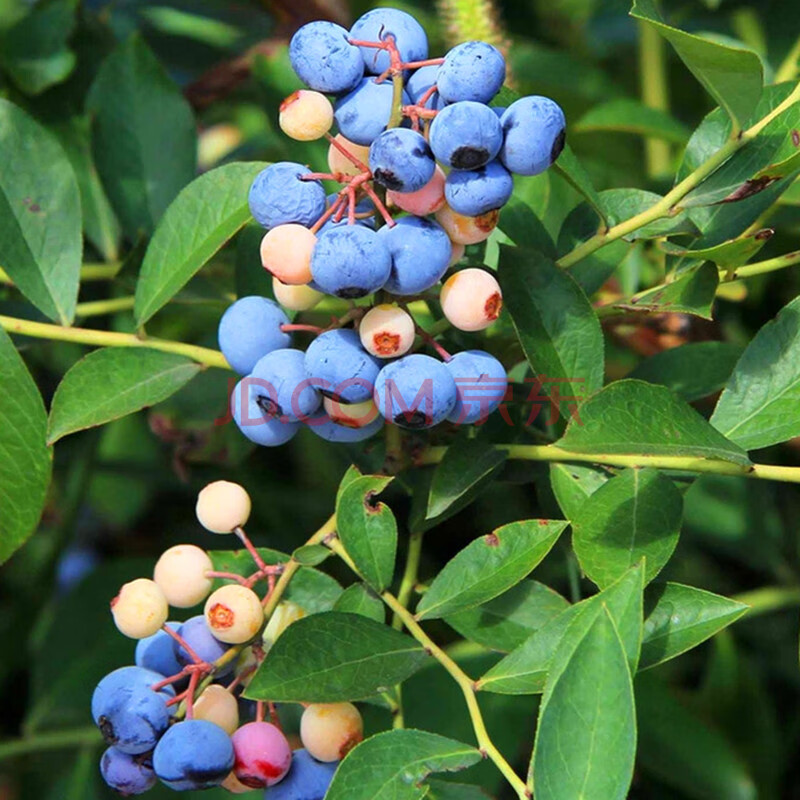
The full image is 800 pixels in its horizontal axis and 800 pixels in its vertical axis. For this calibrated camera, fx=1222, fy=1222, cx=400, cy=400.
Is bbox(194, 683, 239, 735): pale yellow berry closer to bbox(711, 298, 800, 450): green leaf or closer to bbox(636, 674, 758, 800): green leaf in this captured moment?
bbox(711, 298, 800, 450): green leaf

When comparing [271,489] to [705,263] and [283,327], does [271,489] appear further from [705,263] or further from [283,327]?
[705,263]

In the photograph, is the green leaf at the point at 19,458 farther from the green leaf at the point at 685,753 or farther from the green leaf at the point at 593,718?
the green leaf at the point at 685,753

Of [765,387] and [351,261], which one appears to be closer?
[351,261]

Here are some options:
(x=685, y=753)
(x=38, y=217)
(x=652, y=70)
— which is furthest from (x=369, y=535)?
(x=652, y=70)

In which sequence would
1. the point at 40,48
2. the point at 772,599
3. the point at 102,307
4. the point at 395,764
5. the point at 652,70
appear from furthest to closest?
the point at 652,70 → the point at 772,599 → the point at 40,48 → the point at 102,307 → the point at 395,764

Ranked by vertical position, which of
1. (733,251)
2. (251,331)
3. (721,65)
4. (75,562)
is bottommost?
(75,562)

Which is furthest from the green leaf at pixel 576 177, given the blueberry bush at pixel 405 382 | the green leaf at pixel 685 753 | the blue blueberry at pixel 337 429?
the green leaf at pixel 685 753

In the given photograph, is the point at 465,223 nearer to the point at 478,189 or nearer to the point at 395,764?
the point at 478,189
